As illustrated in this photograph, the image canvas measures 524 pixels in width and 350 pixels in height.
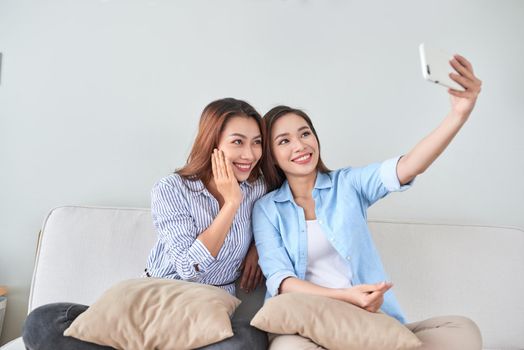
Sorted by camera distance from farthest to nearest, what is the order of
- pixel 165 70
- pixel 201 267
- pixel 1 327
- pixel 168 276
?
pixel 165 70 < pixel 1 327 < pixel 168 276 < pixel 201 267

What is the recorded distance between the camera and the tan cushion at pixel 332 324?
1.00 meters

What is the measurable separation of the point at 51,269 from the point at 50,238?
117 mm

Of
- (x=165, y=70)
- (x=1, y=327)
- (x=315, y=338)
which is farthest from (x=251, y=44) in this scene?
(x=1, y=327)

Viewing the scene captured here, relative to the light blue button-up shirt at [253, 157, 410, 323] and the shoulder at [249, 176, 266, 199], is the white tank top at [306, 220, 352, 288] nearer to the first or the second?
the light blue button-up shirt at [253, 157, 410, 323]

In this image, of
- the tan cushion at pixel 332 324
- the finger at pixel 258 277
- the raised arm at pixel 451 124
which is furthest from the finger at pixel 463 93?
the finger at pixel 258 277

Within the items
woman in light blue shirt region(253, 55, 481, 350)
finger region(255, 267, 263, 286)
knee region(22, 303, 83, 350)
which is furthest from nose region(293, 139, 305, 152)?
Result: knee region(22, 303, 83, 350)

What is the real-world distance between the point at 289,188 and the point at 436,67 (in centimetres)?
64

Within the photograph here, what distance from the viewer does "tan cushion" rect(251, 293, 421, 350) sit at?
1.00 metres

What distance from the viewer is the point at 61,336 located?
103 centimetres

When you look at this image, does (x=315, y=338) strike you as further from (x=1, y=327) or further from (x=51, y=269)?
(x=1, y=327)

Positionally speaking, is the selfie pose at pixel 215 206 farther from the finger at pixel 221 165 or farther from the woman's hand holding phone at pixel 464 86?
the woman's hand holding phone at pixel 464 86

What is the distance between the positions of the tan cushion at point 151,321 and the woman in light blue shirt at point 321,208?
0.36 metres

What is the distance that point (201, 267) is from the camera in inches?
53.0

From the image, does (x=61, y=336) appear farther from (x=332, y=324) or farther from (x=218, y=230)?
(x=332, y=324)
